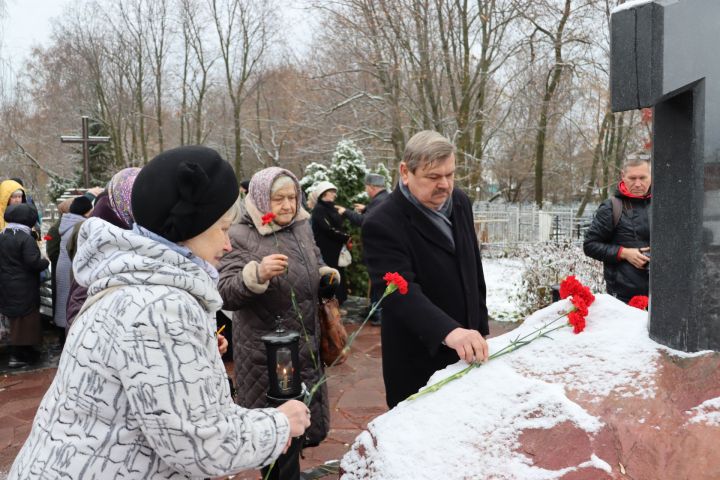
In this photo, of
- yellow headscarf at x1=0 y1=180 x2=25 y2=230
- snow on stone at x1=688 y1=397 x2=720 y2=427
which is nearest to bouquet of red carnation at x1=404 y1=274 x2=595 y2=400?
snow on stone at x1=688 y1=397 x2=720 y2=427

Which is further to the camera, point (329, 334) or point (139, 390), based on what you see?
point (329, 334)

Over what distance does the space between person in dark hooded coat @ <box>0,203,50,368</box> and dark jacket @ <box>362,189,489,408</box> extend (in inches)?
199

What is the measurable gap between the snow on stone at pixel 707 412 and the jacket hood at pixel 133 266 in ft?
4.16

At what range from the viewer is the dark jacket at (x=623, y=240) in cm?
396

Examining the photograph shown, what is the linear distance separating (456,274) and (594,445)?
3.66 ft

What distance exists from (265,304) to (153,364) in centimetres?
183

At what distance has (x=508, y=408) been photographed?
168cm

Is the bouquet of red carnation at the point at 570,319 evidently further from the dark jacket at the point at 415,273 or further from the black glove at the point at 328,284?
the black glove at the point at 328,284

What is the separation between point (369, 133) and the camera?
18328 millimetres

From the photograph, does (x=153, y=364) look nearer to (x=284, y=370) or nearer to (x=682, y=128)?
(x=284, y=370)

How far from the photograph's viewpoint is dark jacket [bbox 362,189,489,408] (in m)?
2.43

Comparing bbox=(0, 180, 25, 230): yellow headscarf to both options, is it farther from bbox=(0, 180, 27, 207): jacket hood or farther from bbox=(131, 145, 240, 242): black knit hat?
bbox=(131, 145, 240, 242): black knit hat

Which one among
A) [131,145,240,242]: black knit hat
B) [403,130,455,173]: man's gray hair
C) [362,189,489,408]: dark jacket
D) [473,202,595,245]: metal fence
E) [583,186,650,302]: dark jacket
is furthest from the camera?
[473,202,595,245]: metal fence

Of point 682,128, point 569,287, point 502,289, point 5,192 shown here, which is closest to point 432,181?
point 569,287
